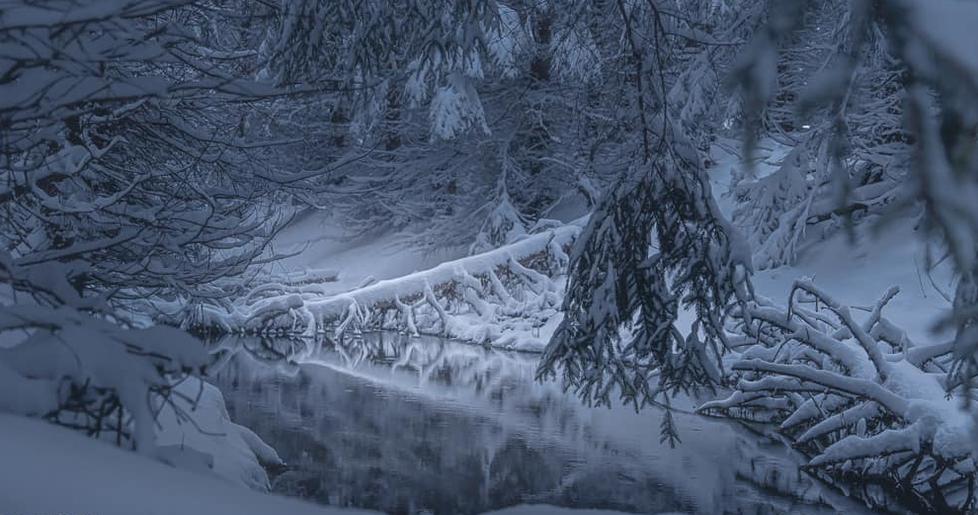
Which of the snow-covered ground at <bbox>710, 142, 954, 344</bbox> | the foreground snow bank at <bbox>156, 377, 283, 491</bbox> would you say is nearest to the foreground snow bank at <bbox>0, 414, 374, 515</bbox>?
the foreground snow bank at <bbox>156, 377, 283, 491</bbox>

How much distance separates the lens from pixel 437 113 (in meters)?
21.5

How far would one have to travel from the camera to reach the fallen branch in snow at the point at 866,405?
24.7 feet

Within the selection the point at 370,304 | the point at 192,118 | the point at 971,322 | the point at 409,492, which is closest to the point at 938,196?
the point at 971,322

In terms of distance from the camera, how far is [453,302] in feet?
66.1

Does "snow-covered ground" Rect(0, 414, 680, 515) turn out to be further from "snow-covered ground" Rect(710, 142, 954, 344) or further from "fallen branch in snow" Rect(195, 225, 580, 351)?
"fallen branch in snow" Rect(195, 225, 580, 351)

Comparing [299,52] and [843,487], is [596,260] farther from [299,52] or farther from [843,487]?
[843,487]

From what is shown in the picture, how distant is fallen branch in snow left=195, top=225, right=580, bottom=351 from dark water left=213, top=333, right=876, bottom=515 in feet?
12.7

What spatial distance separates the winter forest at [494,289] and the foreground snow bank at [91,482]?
1cm

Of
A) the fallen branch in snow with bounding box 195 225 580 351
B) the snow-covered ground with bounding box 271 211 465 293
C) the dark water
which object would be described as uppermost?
the snow-covered ground with bounding box 271 211 465 293

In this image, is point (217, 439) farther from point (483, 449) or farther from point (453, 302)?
point (453, 302)

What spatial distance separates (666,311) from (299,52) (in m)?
2.84

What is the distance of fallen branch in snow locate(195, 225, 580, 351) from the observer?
18516mm

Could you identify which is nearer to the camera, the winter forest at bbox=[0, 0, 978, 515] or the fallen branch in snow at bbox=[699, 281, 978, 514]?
the winter forest at bbox=[0, 0, 978, 515]

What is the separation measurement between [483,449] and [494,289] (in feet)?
31.7
